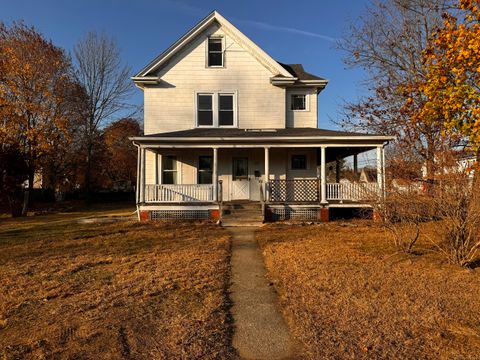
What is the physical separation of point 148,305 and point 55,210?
75.5ft

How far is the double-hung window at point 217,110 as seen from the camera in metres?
16.6

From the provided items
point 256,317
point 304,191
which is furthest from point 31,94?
point 256,317

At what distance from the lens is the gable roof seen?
1622 centimetres

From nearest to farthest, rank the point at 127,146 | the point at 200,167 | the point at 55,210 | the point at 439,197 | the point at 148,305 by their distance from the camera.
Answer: the point at 148,305 < the point at 439,197 < the point at 200,167 < the point at 55,210 < the point at 127,146

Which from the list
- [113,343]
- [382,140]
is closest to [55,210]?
[382,140]

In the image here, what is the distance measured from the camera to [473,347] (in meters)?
3.59

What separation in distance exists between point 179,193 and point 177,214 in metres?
0.91

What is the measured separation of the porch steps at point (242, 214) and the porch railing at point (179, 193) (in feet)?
3.25

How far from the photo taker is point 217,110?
16.5m

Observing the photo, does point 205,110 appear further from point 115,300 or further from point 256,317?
point 256,317

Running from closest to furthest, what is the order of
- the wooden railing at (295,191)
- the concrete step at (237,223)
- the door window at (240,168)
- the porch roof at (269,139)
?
1. the concrete step at (237,223)
2. the porch roof at (269,139)
3. the wooden railing at (295,191)
4. the door window at (240,168)

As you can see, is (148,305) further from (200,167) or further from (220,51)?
(220,51)

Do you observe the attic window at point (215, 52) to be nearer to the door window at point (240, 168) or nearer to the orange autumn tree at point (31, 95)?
the door window at point (240, 168)

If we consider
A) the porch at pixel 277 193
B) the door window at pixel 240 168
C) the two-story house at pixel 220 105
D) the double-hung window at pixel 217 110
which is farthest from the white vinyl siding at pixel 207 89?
the porch at pixel 277 193
